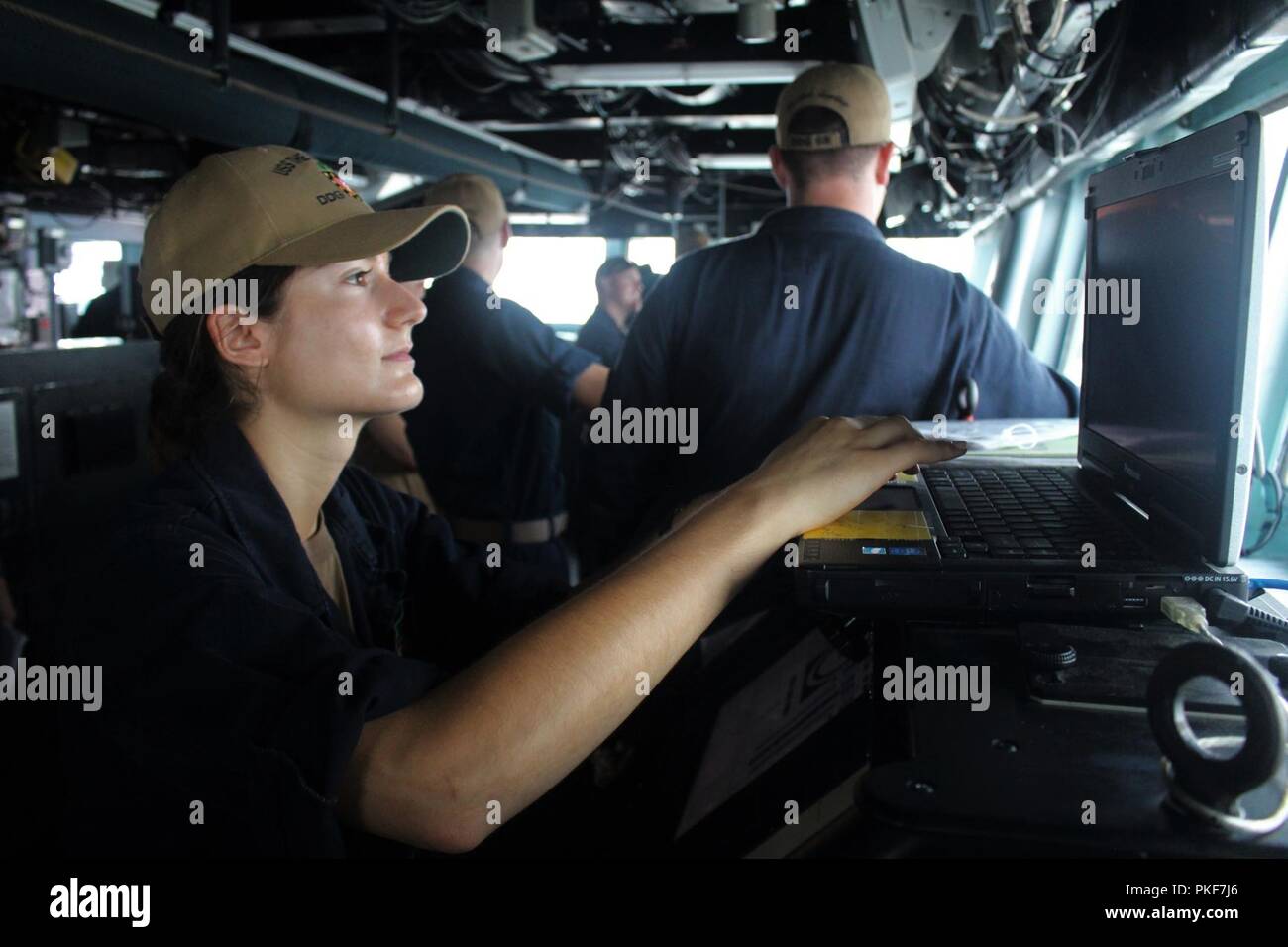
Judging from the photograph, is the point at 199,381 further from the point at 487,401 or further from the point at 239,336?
the point at 487,401

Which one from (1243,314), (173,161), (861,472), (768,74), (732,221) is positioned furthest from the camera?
(732,221)

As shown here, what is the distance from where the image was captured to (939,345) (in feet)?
5.74

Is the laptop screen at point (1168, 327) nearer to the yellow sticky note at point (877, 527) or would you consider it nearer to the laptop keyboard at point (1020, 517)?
the laptop keyboard at point (1020, 517)

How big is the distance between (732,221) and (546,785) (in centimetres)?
972

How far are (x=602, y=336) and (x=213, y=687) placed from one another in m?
3.64

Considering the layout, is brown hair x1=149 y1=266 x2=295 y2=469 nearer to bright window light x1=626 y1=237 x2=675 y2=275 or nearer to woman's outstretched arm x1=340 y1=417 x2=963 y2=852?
woman's outstretched arm x1=340 y1=417 x2=963 y2=852

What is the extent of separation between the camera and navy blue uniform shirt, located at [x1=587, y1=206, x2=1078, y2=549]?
1736 millimetres

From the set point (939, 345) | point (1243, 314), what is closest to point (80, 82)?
point (939, 345)

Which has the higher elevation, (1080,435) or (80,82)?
(80,82)

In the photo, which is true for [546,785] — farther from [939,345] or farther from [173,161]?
[173,161]

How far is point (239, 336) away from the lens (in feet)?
3.73
